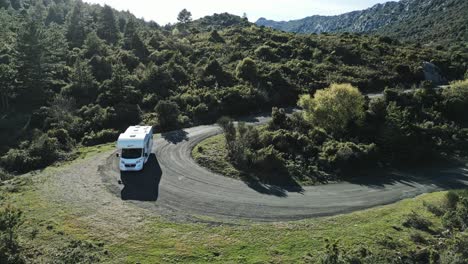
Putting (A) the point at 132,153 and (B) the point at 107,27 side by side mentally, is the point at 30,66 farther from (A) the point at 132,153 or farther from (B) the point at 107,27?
(B) the point at 107,27

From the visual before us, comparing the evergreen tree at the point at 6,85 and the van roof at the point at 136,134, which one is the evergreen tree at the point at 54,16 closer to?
the evergreen tree at the point at 6,85

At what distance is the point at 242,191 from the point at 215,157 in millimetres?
7943

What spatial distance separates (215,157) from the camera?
41.2 meters

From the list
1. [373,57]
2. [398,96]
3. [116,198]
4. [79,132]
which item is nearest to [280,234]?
[116,198]

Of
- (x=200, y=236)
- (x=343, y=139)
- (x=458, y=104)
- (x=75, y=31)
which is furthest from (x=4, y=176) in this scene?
(x=458, y=104)

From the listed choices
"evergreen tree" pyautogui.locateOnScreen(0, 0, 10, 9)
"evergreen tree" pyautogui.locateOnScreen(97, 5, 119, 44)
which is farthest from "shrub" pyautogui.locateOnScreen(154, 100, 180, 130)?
"evergreen tree" pyautogui.locateOnScreen(0, 0, 10, 9)

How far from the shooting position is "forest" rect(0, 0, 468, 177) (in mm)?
50406

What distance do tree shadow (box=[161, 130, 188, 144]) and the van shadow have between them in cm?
728

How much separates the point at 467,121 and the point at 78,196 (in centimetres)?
5207

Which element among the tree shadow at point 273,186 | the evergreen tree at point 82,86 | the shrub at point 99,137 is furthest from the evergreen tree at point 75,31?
the tree shadow at point 273,186

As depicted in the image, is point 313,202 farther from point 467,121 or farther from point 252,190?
point 467,121

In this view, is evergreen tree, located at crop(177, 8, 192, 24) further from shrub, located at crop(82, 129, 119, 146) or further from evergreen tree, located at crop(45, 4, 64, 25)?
shrub, located at crop(82, 129, 119, 146)

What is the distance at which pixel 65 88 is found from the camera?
193 ft

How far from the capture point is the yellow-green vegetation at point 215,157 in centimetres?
3819
